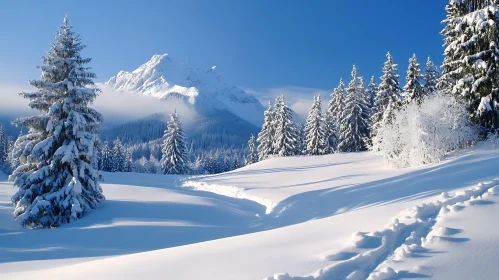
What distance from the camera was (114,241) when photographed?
12258 millimetres

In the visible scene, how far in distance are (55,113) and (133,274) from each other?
1371 centimetres

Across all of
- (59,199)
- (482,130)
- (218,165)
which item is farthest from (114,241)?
(218,165)

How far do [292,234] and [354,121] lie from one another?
38.9 meters

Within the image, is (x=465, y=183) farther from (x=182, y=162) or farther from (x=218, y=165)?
(x=218, y=165)

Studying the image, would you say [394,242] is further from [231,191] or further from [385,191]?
[231,191]

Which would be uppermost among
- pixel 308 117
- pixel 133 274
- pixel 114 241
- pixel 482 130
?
pixel 308 117

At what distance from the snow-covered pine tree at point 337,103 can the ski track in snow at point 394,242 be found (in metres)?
42.6

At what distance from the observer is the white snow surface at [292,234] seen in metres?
4.94

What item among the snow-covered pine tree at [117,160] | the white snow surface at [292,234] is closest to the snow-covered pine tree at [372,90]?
the white snow surface at [292,234]

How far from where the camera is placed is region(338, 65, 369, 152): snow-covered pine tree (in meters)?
43.1

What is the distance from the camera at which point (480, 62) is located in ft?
60.7

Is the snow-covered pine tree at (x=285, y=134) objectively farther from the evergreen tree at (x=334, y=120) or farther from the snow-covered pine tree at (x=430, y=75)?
the snow-covered pine tree at (x=430, y=75)

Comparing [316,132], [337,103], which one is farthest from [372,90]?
[316,132]

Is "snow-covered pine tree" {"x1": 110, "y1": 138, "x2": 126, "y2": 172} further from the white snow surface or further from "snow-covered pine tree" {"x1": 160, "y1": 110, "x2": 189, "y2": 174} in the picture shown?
the white snow surface
